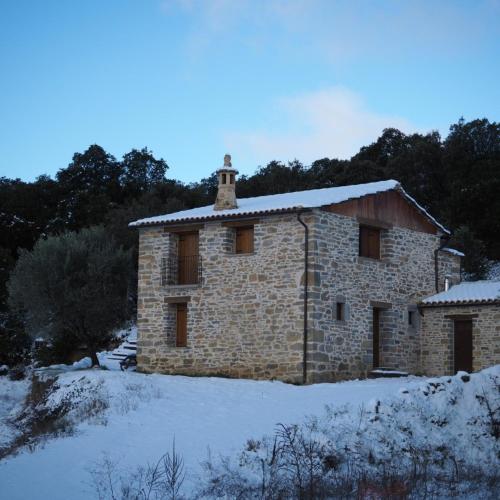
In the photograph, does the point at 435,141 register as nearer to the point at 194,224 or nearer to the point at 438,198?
the point at 438,198

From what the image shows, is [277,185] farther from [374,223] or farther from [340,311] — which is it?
[340,311]

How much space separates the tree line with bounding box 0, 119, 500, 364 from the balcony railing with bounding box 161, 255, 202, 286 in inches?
742

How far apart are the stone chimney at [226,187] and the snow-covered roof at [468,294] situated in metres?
6.68

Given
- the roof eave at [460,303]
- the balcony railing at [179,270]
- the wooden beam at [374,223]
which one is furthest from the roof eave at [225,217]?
the roof eave at [460,303]

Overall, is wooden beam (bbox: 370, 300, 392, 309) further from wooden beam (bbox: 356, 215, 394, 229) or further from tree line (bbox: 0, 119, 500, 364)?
tree line (bbox: 0, 119, 500, 364)

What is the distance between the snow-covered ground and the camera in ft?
47.9

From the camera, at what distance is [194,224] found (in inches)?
1071

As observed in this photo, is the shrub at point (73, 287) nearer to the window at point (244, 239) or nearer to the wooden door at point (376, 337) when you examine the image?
the window at point (244, 239)

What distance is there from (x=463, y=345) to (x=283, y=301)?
19.3ft

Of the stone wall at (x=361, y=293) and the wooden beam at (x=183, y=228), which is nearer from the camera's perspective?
the stone wall at (x=361, y=293)

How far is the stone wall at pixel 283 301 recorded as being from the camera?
2470 cm

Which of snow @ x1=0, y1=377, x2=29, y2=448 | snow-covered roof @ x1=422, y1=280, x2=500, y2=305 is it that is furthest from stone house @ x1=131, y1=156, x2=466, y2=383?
snow @ x1=0, y1=377, x2=29, y2=448

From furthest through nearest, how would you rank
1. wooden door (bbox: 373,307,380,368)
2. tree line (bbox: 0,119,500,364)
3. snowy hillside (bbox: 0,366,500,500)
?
tree line (bbox: 0,119,500,364) → wooden door (bbox: 373,307,380,368) → snowy hillside (bbox: 0,366,500,500)

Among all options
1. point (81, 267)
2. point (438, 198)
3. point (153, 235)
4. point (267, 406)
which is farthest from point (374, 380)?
point (438, 198)
